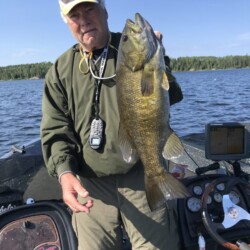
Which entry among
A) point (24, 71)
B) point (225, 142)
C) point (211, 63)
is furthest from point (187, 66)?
point (225, 142)

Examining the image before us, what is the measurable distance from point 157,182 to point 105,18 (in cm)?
123

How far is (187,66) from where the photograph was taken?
364 feet

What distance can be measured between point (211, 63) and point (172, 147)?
11687cm

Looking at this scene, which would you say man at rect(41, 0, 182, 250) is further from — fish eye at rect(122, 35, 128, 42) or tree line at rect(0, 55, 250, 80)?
tree line at rect(0, 55, 250, 80)

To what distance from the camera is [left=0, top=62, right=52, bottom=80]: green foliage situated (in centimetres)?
9902

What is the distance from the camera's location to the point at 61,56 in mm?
3148

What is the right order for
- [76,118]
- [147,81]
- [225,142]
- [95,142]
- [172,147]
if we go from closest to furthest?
1. [147,81]
2. [172,147]
3. [95,142]
4. [76,118]
5. [225,142]

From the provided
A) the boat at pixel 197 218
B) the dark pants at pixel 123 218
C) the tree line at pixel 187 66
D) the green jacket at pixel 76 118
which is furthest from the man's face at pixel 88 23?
the tree line at pixel 187 66

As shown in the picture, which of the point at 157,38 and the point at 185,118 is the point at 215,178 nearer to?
the point at 157,38

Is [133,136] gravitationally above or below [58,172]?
above

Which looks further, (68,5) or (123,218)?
(123,218)

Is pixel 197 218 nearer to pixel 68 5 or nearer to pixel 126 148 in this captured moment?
pixel 126 148

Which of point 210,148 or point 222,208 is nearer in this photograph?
point 222,208

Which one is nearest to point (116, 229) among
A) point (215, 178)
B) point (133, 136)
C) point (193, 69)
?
point (133, 136)
